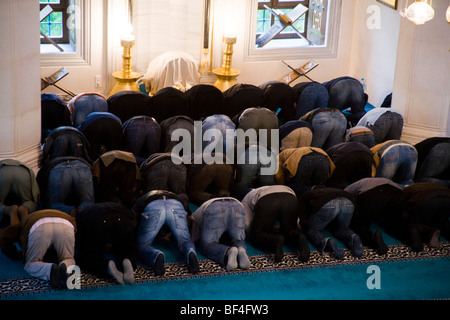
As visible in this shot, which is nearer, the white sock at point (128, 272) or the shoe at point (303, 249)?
the white sock at point (128, 272)

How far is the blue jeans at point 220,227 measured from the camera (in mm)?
6469

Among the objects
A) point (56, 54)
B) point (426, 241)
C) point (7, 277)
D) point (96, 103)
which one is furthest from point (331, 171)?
point (56, 54)

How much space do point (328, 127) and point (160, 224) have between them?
10.2 feet

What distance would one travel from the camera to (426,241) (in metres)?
7.12

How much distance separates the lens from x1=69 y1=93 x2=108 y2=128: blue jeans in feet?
29.1

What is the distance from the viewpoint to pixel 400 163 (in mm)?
8102

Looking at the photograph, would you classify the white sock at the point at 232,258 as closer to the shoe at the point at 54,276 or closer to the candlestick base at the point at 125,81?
the shoe at the point at 54,276

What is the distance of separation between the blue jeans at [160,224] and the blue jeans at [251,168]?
4.24 feet

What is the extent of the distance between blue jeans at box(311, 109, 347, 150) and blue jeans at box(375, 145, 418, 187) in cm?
90

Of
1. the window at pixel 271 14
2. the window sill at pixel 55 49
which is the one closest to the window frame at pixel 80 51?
the window sill at pixel 55 49

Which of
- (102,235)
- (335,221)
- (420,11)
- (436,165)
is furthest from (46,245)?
(436,165)

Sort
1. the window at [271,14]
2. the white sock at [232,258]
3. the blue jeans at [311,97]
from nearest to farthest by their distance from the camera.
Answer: the white sock at [232,258], the blue jeans at [311,97], the window at [271,14]

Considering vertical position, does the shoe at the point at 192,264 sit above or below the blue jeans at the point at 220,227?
below

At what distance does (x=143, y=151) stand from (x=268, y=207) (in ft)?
7.33
